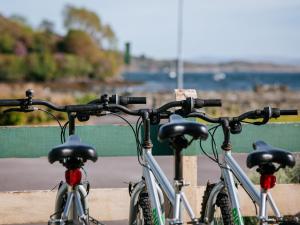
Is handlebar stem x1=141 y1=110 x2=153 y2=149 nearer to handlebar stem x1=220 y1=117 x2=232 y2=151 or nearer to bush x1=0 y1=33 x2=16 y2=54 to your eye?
handlebar stem x1=220 y1=117 x2=232 y2=151

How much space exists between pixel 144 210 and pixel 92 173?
19.3 feet

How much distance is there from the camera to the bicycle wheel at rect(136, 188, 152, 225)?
464cm

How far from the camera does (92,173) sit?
10.5 meters

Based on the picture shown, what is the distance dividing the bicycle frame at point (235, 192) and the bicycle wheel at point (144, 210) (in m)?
0.49

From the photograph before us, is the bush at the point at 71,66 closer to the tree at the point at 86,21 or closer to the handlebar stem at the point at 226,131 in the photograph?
the tree at the point at 86,21

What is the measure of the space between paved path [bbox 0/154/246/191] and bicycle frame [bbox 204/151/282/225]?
414 cm

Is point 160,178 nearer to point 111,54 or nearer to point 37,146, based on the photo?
point 37,146

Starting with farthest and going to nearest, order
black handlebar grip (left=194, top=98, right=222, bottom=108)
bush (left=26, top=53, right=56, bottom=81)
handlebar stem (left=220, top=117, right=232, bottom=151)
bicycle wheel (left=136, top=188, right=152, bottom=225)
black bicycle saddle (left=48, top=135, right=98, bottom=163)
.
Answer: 1. bush (left=26, top=53, right=56, bottom=81)
2. black handlebar grip (left=194, top=98, right=222, bottom=108)
3. handlebar stem (left=220, top=117, right=232, bottom=151)
4. bicycle wheel (left=136, top=188, right=152, bottom=225)
5. black bicycle saddle (left=48, top=135, right=98, bottom=163)

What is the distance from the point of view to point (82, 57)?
473ft

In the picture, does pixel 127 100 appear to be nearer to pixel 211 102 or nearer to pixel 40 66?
pixel 211 102

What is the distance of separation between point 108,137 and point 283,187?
164 cm

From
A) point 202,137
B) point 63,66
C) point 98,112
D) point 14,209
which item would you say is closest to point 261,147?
point 202,137

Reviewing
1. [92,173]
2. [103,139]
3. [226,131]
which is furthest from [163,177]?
[92,173]

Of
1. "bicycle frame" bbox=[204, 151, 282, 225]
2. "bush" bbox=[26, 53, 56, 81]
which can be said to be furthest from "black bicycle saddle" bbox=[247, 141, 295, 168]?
"bush" bbox=[26, 53, 56, 81]
